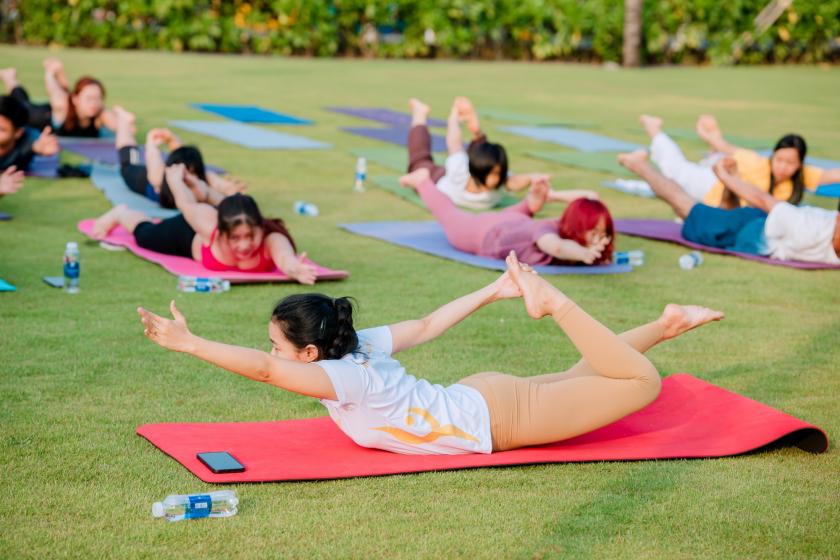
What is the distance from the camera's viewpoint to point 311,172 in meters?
11.6

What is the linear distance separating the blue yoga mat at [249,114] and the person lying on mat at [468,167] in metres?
4.58

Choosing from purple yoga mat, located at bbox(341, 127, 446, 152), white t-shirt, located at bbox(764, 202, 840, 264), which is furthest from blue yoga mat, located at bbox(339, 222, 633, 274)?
purple yoga mat, located at bbox(341, 127, 446, 152)

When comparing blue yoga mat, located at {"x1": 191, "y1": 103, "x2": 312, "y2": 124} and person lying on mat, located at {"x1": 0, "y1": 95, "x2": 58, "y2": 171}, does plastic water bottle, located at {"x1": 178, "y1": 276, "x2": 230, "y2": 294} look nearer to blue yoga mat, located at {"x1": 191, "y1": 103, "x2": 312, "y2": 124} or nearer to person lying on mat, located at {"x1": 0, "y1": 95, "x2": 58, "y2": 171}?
person lying on mat, located at {"x1": 0, "y1": 95, "x2": 58, "y2": 171}

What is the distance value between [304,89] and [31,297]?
1304cm

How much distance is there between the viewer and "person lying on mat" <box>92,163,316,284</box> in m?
6.96

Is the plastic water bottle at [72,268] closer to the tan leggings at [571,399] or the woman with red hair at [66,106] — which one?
the tan leggings at [571,399]

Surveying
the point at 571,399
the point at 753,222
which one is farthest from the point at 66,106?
the point at 571,399

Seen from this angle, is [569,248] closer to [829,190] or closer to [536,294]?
[829,190]

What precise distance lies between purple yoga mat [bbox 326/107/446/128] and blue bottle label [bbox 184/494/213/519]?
459 inches

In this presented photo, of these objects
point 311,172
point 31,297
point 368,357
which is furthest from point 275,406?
point 311,172

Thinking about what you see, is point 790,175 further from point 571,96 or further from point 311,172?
point 571,96

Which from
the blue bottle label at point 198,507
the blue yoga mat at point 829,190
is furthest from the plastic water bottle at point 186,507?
the blue yoga mat at point 829,190

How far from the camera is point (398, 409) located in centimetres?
420

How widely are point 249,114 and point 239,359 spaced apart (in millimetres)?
12091
